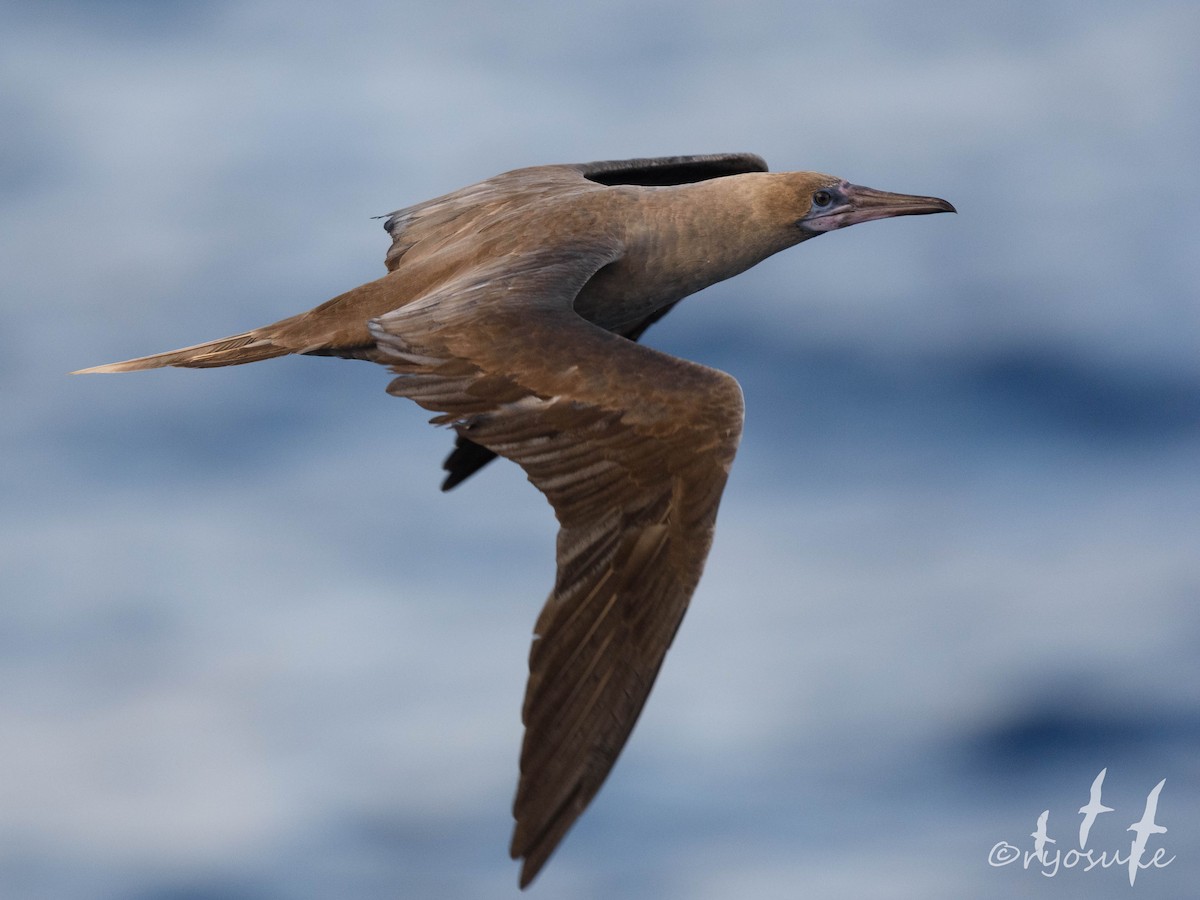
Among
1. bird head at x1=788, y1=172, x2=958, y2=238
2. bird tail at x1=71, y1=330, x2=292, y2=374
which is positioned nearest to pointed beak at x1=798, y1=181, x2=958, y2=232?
bird head at x1=788, y1=172, x2=958, y2=238

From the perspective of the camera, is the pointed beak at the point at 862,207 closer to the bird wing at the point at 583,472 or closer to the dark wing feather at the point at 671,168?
the dark wing feather at the point at 671,168

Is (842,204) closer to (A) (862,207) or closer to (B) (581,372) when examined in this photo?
(A) (862,207)

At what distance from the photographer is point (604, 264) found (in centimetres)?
950

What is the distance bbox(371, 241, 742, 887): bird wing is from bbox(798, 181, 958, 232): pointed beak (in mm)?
2210

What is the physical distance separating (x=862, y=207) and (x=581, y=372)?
124 inches

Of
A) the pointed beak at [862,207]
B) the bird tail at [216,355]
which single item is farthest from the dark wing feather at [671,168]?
the bird tail at [216,355]

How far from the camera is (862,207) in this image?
10.7m

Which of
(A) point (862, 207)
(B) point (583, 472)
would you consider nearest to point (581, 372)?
(B) point (583, 472)

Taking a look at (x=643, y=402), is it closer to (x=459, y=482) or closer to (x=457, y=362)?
(x=457, y=362)

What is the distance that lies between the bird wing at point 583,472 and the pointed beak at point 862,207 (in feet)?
7.25

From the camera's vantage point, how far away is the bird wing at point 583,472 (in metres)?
7.48

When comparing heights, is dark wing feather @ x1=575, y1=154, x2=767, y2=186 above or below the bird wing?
above

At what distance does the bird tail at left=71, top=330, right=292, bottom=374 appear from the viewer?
32.9 ft

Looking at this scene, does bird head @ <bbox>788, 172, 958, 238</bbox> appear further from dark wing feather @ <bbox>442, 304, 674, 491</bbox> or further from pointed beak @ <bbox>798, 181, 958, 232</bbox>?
dark wing feather @ <bbox>442, 304, 674, 491</bbox>
